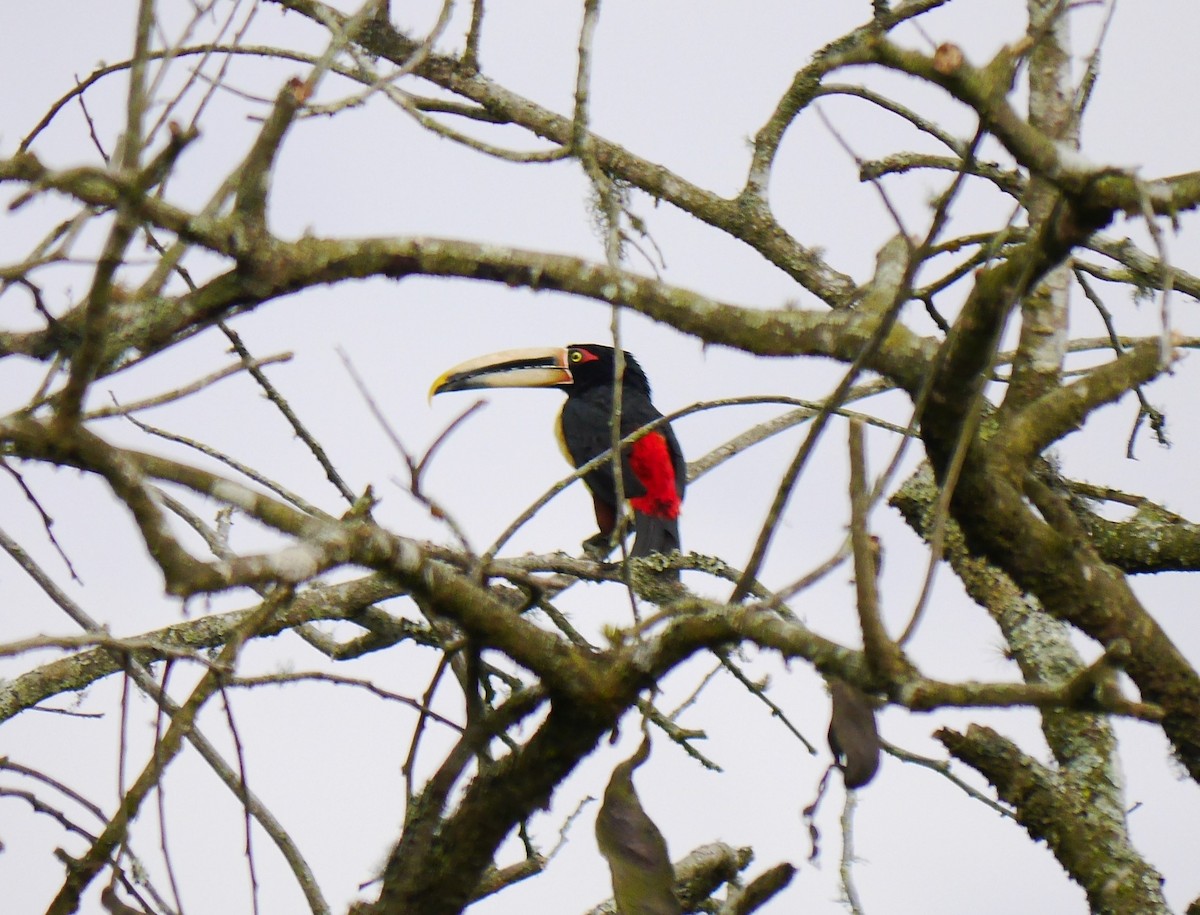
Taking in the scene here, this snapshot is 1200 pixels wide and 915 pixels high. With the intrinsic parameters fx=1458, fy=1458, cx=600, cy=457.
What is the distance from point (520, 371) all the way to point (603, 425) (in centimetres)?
77

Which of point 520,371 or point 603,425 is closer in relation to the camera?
point 603,425

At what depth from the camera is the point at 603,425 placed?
746cm

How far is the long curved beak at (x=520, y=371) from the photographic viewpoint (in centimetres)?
766

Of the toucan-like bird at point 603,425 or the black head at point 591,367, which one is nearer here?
the toucan-like bird at point 603,425

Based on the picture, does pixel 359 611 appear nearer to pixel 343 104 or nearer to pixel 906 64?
pixel 343 104

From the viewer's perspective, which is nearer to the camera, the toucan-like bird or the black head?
Result: the toucan-like bird

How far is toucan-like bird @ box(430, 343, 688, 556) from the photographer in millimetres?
6695

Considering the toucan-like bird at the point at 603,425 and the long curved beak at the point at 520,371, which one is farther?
the long curved beak at the point at 520,371

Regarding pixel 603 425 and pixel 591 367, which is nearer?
pixel 603 425

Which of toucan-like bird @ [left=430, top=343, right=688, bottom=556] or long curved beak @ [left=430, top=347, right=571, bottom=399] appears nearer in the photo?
toucan-like bird @ [left=430, top=343, right=688, bottom=556]

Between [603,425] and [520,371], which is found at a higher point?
[520,371]

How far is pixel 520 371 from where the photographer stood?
7996mm

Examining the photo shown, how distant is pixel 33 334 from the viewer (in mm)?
1939

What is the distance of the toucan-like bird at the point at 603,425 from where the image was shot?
6695 millimetres
